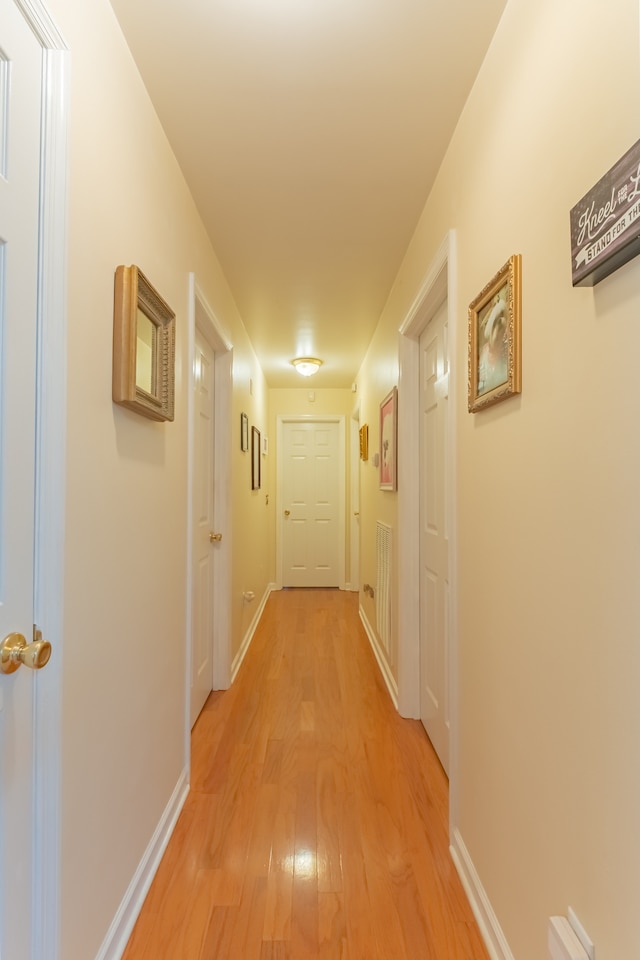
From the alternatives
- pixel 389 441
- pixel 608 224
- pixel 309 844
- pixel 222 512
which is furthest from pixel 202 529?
pixel 608 224

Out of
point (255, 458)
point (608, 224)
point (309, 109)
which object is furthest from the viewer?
point (255, 458)

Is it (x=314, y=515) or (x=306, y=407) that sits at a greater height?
(x=306, y=407)

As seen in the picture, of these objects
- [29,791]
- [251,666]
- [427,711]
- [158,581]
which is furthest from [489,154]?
[251,666]

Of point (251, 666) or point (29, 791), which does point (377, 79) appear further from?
point (251, 666)

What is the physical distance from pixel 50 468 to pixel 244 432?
2446mm

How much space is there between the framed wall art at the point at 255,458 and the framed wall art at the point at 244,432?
0.99 feet

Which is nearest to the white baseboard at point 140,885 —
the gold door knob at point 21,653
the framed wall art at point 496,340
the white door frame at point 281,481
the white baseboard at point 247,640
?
the gold door knob at point 21,653

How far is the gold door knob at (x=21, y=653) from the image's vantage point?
0.77 m

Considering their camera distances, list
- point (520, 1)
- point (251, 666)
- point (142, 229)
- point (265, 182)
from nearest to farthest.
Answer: point (520, 1), point (142, 229), point (265, 182), point (251, 666)

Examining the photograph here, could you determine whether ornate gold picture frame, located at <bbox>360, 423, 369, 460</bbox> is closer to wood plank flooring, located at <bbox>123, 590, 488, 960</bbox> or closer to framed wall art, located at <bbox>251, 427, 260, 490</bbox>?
framed wall art, located at <bbox>251, 427, 260, 490</bbox>

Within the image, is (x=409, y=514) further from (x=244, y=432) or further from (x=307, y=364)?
(x=307, y=364)

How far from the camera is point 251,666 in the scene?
307cm

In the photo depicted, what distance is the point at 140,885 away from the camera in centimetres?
130

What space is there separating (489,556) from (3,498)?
112 centimetres
